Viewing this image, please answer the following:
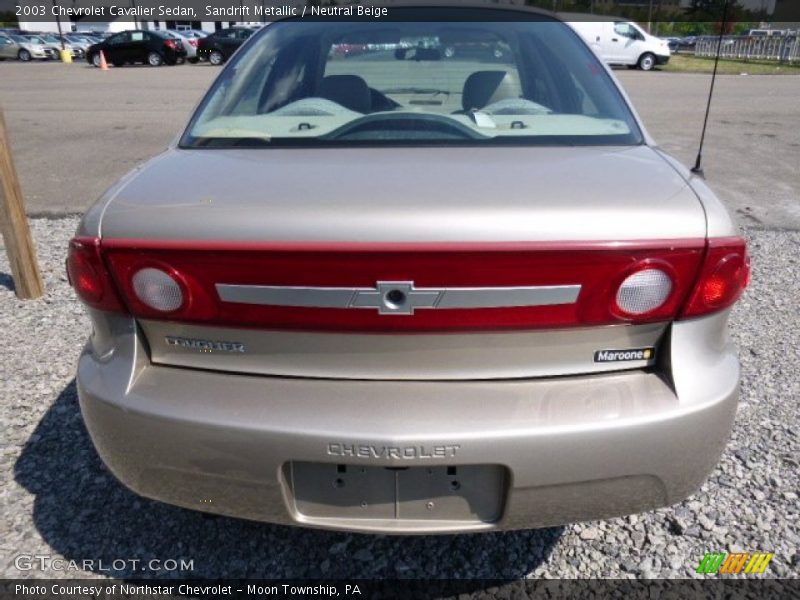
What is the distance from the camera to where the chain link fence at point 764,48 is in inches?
1082

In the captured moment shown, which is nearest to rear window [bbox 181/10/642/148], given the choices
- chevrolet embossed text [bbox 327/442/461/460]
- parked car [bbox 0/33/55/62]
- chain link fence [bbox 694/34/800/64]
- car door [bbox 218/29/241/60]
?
chevrolet embossed text [bbox 327/442/461/460]

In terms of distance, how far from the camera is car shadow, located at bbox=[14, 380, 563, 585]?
83.4 inches

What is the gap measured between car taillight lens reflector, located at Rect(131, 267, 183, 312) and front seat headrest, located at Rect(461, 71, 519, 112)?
4.72 feet

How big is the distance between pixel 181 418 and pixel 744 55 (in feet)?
117

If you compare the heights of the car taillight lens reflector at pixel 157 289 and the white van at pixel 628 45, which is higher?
the car taillight lens reflector at pixel 157 289

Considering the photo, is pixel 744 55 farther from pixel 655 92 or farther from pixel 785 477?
pixel 785 477

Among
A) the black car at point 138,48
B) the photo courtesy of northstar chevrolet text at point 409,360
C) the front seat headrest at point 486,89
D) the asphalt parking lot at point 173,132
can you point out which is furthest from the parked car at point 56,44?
the photo courtesy of northstar chevrolet text at point 409,360

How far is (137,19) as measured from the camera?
44.6 meters

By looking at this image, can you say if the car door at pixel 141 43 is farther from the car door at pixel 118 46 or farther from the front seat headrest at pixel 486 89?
the front seat headrest at pixel 486 89

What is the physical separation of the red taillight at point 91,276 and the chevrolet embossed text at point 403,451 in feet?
2.30

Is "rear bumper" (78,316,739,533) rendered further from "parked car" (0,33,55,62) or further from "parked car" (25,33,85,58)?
"parked car" (0,33,55,62)

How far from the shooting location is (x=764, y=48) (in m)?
29.6

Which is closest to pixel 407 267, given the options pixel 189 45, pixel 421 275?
pixel 421 275

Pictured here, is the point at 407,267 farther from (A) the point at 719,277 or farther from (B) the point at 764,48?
(B) the point at 764,48
